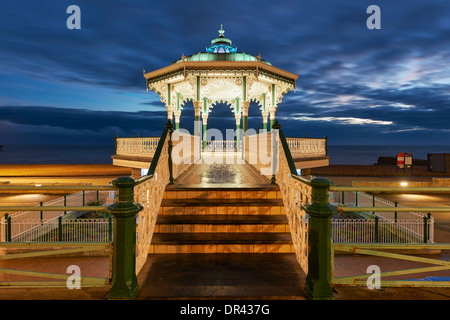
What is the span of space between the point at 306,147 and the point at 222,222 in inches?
453

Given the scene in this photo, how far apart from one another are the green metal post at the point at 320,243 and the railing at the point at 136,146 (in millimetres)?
11837

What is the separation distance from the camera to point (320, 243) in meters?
2.94

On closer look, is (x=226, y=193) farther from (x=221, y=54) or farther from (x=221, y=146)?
(x=221, y=146)

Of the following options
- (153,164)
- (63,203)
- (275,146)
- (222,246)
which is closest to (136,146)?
(63,203)

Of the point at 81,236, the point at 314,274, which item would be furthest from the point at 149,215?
the point at 81,236

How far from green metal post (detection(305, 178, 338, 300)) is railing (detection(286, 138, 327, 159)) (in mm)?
11178

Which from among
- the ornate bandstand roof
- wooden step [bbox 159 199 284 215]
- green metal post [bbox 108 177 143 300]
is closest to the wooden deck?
wooden step [bbox 159 199 284 215]

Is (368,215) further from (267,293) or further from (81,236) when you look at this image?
(81,236)

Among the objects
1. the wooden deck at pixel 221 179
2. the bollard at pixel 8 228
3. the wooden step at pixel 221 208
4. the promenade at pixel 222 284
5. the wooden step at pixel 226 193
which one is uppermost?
the wooden deck at pixel 221 179

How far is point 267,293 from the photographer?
119 inches

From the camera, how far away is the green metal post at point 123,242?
9.52 ft

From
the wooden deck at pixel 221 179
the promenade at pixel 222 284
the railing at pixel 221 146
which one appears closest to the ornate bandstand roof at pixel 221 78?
the railing at pixel 221 146

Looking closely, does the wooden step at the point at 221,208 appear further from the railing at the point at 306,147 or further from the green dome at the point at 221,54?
the green dome at the point at 221,54

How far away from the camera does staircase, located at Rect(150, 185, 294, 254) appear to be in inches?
167
